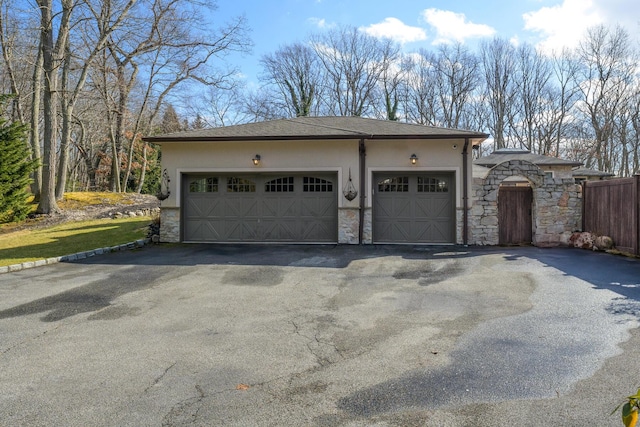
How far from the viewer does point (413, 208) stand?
1142 centimetres

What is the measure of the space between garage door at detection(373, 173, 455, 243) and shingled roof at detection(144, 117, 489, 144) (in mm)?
1215

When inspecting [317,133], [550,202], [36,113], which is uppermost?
[36,113]

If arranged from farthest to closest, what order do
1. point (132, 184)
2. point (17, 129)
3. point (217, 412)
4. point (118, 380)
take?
point (132, 184), point (17, 129), point (118, 380), point (217, 412)

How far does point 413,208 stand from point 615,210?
494cm

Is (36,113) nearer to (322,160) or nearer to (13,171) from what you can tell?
(13,171)

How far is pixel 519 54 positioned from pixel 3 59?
32451 mm

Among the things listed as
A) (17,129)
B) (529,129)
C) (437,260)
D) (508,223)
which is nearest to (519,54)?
(529,129)

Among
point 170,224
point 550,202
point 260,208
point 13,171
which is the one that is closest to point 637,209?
point 550,202

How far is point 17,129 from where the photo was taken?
14.1 m

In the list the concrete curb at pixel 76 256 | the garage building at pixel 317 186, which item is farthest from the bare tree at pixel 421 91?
the concrete curb at pixel 76 256

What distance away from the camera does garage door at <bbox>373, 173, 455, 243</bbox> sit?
11.4 m

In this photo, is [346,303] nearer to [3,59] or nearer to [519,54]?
[3,59]

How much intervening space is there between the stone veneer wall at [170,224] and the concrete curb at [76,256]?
55 cm

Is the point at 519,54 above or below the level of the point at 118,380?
above
